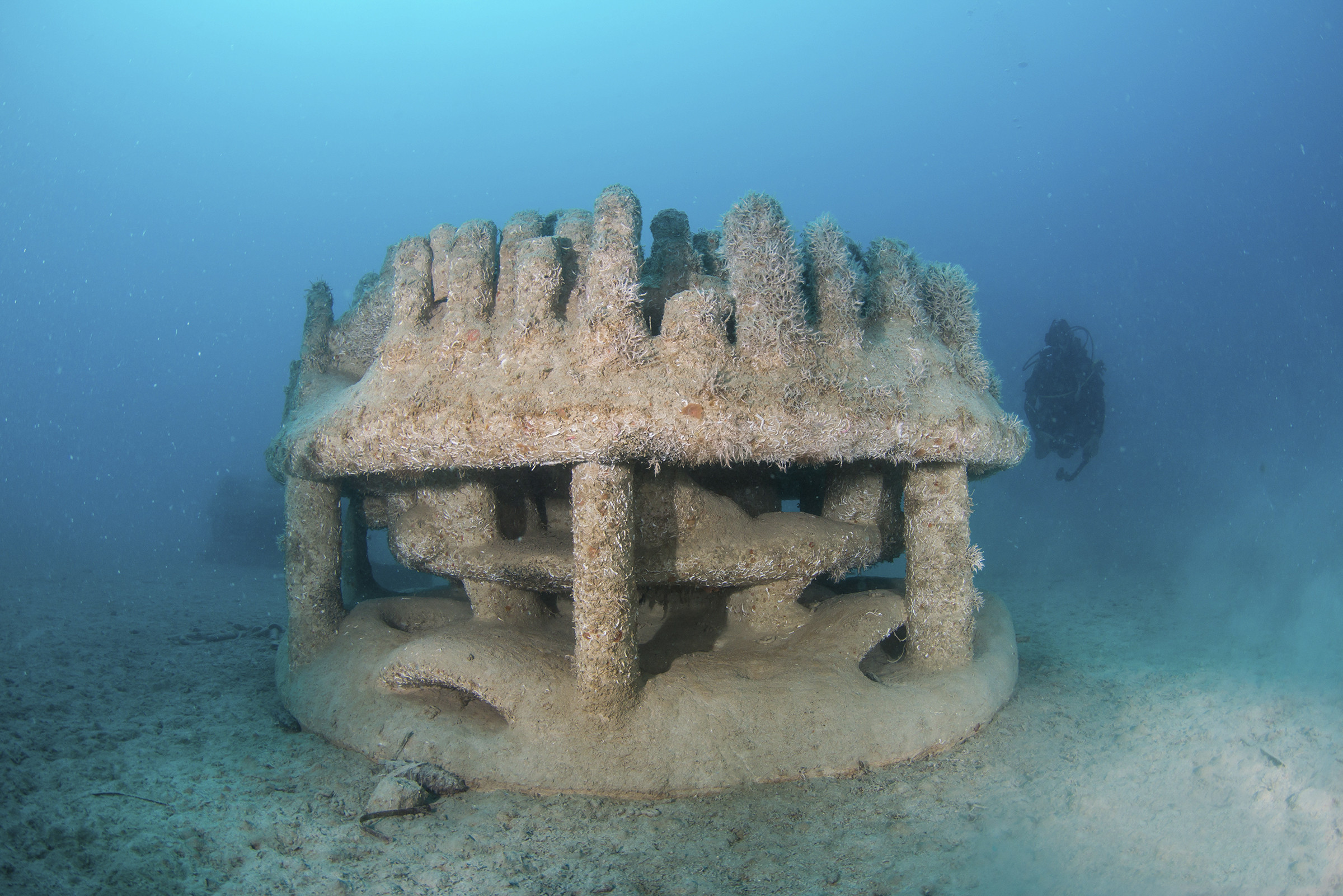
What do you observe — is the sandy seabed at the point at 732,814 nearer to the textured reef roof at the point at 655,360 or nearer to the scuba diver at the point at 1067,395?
the textured reef roof at the point at 655,360

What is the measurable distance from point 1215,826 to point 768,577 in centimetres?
243

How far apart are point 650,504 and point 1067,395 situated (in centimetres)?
1407

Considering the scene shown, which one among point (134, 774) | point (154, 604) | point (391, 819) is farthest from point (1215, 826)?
point (154, 604)

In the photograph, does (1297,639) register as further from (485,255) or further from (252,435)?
(252,435)

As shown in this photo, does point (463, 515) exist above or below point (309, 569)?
above

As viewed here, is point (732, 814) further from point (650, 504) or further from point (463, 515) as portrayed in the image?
point (463, 515)

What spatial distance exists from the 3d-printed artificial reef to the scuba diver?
38.2ft

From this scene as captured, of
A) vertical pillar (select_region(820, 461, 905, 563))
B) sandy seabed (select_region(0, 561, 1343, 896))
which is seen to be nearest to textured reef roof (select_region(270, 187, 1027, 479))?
vertical pillar (select_region(820, 461, 905, 563))

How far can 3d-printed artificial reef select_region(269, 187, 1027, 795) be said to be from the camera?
341 centimetres

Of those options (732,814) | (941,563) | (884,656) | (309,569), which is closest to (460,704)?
(309,569)

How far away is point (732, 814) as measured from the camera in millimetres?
3146

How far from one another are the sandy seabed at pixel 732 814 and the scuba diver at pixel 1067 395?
11.0m

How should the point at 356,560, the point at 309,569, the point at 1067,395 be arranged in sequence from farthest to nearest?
the point at 1067,395
the point at 356,560
the point at 309,569

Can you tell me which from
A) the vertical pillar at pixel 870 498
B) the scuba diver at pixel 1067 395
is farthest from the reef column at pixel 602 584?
the scuba diver at pixel 1067 395
